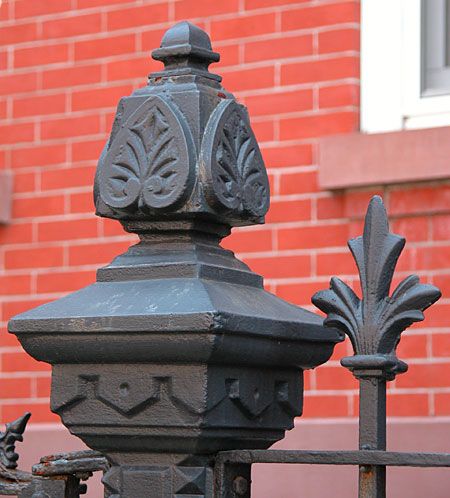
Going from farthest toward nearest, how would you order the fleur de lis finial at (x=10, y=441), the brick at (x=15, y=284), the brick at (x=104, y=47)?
1. the brick at (x=15, y=284)
2. the brick at (x=104, y=47)
3. the fleur de lis finial at (x=10, y=441)

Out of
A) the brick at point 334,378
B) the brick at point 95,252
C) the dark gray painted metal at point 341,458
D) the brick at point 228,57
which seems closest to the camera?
the dark gray painted metal at point 341,458

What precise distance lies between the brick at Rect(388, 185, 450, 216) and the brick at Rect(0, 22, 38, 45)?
1.61 metres

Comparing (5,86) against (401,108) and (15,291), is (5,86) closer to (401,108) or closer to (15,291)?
(15,291)

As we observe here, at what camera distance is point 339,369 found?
12.9ft

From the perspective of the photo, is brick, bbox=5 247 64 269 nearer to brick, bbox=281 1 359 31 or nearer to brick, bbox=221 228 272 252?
brick, bbox=221 228 272 252

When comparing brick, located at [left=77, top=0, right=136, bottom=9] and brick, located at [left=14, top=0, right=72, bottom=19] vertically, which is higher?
brick, located at [left=14, top=0, right=72, bottom=19]

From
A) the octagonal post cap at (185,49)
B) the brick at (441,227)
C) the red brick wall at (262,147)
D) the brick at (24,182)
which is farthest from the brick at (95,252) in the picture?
the octagonal post cap at (185,49)

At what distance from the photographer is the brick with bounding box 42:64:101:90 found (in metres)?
4.56

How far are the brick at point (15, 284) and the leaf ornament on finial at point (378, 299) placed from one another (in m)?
3.04

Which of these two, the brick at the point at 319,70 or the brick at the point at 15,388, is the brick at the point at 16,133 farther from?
the brick at the point at 319,70

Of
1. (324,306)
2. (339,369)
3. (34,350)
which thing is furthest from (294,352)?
(339,369)

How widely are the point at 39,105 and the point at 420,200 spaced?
1.56 meters

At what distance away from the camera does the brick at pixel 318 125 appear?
4023 millimetres

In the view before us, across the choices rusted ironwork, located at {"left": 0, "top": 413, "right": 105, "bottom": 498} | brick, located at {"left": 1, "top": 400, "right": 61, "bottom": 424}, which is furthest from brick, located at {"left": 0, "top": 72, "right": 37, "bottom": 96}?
rusted ironwork, located at {"left": 0, "top": 413, "right": 105, "bottom": 498}
